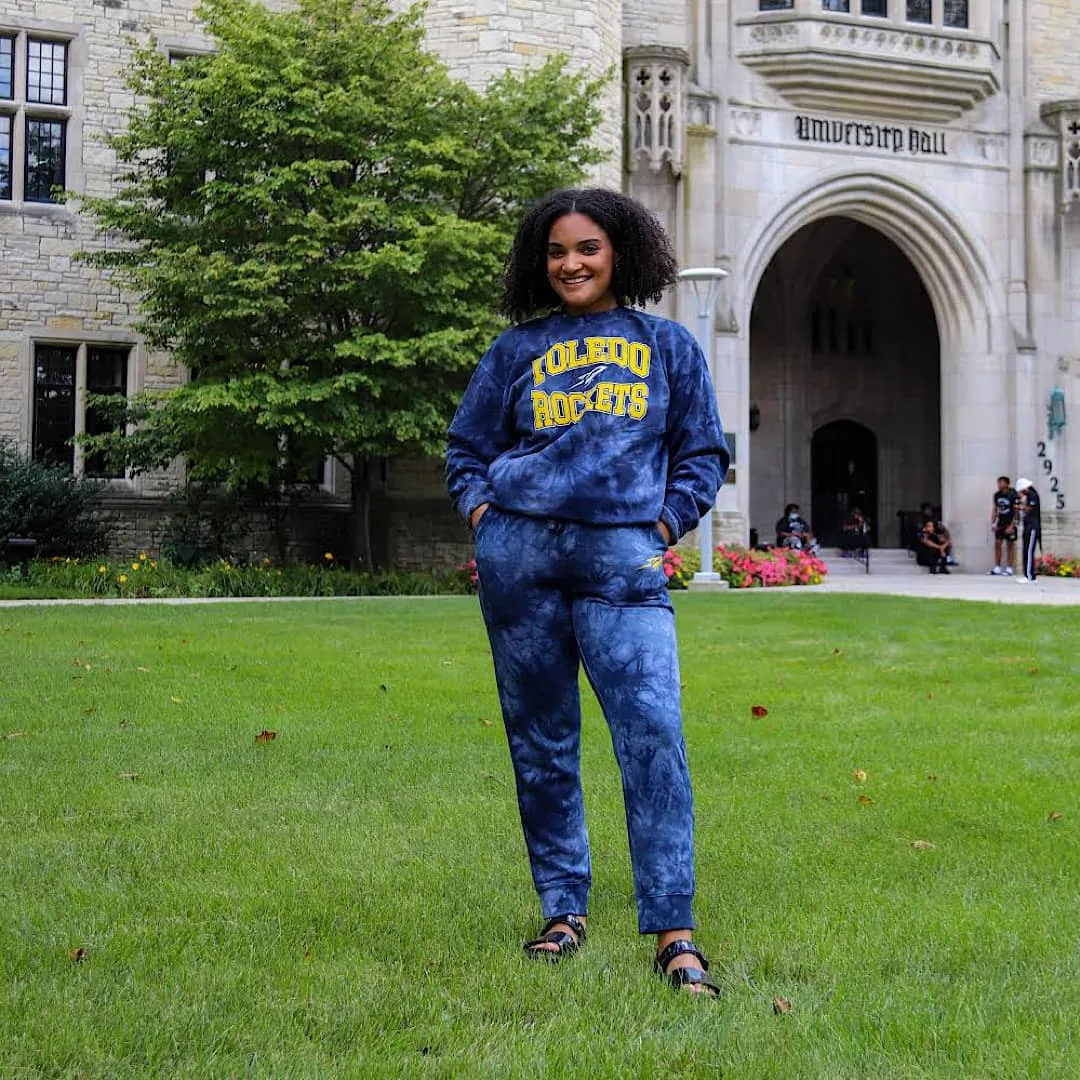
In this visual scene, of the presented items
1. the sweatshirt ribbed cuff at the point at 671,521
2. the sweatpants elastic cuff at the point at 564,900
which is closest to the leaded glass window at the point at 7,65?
the sweatshirt ribbed cuff at the point at 671,521

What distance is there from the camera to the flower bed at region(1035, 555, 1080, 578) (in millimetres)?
25156

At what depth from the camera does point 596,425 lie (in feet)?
10.9

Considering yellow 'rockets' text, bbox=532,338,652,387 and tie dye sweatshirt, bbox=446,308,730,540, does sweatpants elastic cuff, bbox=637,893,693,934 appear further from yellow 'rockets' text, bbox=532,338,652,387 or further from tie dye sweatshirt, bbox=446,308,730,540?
yellow 'rockets' text, bbox=532,338,652,387

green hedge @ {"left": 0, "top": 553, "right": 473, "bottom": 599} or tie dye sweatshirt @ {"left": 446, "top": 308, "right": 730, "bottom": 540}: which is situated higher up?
tie dye sweatshirt @ {"left": 446, "top": 308, "right": 730, "bottom": 540}

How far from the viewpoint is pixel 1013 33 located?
26469 mm

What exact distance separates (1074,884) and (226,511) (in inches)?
718

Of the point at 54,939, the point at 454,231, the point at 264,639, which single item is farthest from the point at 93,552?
the point at 54,939

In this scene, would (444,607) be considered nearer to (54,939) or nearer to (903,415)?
(54,939)

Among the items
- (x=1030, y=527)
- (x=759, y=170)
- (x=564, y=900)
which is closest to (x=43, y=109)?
(x=759, y=170)

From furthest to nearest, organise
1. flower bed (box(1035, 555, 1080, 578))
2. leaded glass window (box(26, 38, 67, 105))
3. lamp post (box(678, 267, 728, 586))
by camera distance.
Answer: flower bed (box(1035, 555, 1080, 578)) < leaded glass window (box(26, 38, 67, 105)) < lamp post (box(678, 267, 728, 586))

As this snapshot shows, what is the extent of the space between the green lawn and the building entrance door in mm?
25004

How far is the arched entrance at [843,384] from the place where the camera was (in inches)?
1272

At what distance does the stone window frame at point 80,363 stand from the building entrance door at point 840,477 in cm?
1696

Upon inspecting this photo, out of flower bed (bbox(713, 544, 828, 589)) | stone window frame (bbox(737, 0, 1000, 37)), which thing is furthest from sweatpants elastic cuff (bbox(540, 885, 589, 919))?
stone window frame (bbox(737, 0, 1000, 37))
